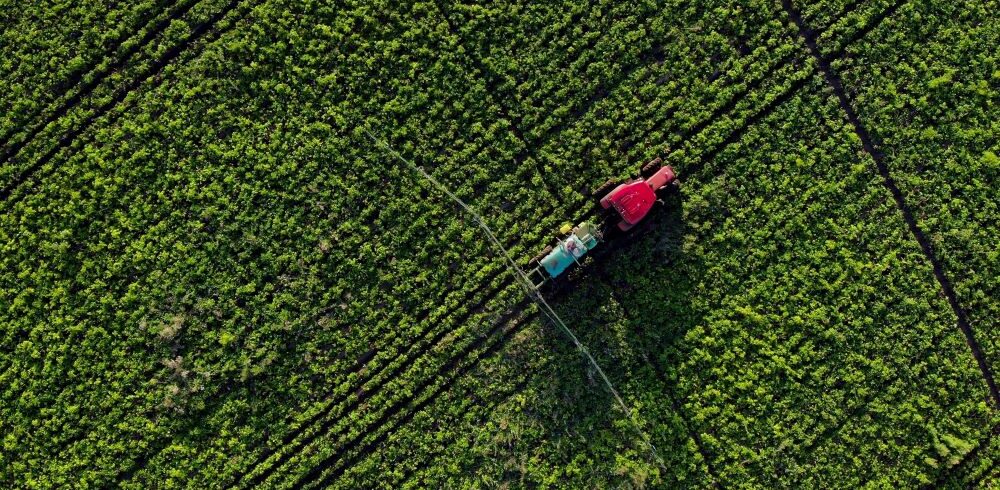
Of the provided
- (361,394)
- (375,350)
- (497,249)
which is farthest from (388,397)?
(497,249)

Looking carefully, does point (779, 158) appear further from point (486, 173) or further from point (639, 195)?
point (486, 173)

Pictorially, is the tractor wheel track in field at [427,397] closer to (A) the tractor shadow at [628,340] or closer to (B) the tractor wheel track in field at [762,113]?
(B) the tractor wheel track in field at [762,113]

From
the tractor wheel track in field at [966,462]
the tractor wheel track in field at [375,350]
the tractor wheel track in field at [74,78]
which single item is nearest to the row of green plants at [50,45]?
the tractor wheel track in field at [74,78]

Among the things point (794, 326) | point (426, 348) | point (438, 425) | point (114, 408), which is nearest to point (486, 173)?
point (426, 348)

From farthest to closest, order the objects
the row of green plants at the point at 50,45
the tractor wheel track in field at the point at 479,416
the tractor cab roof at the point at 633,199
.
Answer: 1. the row of green plants at the point at 50,45
2. the tractor wheel track in field at the point at 479,416
3. the tractor cab roof at the point at 633,199

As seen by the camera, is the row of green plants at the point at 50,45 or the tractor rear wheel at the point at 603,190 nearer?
the tractor rear wheel at the point at 603,190

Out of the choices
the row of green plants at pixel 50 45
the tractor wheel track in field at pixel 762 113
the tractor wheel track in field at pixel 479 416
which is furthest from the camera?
the row of green plants at pixel 50 45
